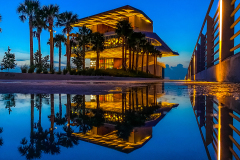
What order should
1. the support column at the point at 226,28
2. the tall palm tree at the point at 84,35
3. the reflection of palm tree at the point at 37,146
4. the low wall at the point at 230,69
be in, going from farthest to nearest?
the tall palm tree at the point at 84,35 → the support column at the point at 226,28 → the low wall at the point at 230,69 → the reflection of palm tree at the point at 37,146

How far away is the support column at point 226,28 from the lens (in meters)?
14.6

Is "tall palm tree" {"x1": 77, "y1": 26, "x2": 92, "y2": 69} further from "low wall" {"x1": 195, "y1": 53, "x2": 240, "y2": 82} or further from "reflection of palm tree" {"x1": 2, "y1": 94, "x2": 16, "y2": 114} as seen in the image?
"reflection of palm tree" {"x1": 2, "y1": 94, "x2": 16, "y2": 114}

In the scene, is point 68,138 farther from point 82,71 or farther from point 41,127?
point 82,71

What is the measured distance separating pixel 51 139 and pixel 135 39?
148 feet

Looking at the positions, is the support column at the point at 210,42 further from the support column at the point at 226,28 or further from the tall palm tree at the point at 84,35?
the tall palm tree at the point at 84,35

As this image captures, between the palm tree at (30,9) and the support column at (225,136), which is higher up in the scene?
the palm tree at (30,9)

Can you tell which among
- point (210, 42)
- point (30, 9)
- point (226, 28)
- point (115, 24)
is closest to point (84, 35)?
point (30, 9)

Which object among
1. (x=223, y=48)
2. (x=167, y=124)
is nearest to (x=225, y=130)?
(x=167, y=124)

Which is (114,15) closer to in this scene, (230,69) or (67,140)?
(230,69)

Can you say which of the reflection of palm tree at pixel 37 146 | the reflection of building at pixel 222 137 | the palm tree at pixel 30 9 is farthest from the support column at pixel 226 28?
the palm tree at pixel 30 9

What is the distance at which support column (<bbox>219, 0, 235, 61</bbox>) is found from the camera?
574 inches

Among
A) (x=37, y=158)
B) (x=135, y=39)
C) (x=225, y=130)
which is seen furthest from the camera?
(x=135, y=39)

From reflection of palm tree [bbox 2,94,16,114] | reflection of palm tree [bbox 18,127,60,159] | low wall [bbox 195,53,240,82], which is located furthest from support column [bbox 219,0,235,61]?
reflection of palm tree [bbox 18,127,60,159]

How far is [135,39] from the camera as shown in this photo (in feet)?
150
